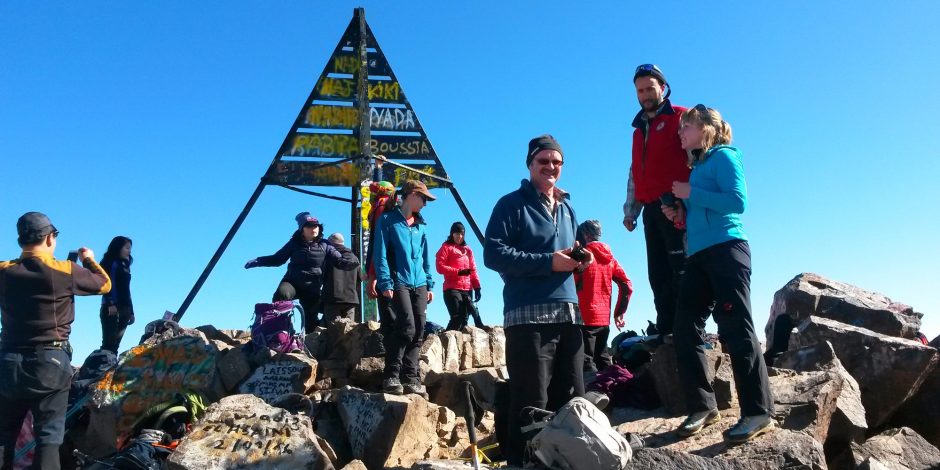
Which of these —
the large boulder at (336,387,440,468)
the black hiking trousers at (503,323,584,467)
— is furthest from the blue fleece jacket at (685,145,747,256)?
the large boulder at (336,387,440,468)

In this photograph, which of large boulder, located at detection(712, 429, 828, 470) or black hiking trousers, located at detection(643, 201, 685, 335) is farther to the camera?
black hiking trousers, located at detection(643, 201, 685, 335)

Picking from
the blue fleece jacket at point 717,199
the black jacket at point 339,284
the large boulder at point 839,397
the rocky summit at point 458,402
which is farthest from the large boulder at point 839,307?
the black jacket at point 339,284

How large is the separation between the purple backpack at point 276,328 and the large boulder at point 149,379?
52 cm

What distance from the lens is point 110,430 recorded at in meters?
7.25

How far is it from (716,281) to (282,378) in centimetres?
475

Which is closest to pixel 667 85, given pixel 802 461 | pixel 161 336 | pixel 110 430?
pixel 802 461

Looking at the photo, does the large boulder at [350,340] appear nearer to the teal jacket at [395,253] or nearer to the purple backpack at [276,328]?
the purple backpack at [276,328]

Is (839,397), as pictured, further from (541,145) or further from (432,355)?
(432,355)

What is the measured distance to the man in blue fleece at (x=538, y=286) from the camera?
420 centimetres

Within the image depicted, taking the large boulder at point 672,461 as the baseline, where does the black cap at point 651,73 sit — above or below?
above

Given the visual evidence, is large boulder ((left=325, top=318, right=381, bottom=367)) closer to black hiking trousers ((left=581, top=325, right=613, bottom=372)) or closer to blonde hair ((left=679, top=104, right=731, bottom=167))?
black hiking trousers ((left=581, top=325, right=613, bottom=372))

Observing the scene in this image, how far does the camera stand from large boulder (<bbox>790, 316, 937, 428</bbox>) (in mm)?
6336

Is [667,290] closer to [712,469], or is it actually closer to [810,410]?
[810,410]

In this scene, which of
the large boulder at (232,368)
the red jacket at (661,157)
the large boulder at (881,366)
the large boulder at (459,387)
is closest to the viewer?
the red jacket at (661,157)
